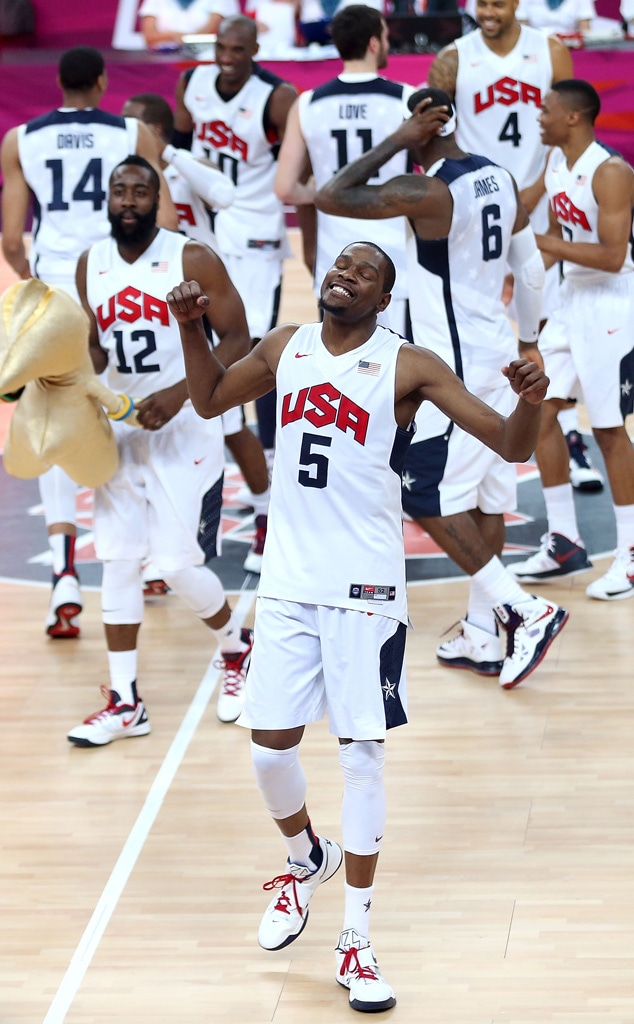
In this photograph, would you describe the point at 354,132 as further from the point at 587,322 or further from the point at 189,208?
the point at 587,322

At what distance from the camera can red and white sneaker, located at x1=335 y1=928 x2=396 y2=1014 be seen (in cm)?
362

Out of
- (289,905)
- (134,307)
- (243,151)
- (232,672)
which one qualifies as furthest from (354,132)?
(289,905)

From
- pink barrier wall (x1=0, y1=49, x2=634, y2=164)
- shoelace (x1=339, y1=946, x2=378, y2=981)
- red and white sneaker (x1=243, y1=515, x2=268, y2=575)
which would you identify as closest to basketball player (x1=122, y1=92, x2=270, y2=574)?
red and white sneaker (x1=243, y1=515, x2=268, y2=575)

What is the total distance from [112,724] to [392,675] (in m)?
1.74

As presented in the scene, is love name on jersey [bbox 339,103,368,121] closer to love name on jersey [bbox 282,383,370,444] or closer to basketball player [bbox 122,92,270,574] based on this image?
basketball player [bbox 122,92,270,574]

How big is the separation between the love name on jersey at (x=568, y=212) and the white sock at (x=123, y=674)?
8.45 feet

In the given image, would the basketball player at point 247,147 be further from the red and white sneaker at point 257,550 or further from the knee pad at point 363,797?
the knee pad at point 363,797

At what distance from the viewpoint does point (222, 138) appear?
7492 millimetres

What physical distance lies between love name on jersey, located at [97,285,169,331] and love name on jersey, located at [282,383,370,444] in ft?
5.05

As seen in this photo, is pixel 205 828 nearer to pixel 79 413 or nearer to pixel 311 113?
pixel 79 413

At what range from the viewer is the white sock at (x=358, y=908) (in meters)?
3.68

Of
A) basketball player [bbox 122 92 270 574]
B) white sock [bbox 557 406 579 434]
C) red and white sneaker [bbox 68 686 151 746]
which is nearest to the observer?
red and white sneaker [bbox 68 686 151 746]

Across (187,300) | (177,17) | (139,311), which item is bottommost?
(139,311)

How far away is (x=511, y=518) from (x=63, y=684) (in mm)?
2647
